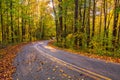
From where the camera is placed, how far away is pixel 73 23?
31.3 metres

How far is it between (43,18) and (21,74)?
56.1 m

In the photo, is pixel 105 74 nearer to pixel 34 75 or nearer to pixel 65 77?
pixel 65 77

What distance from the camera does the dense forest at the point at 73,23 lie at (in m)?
20.8

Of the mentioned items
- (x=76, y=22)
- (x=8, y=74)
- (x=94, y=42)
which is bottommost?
(x=8, y=74)

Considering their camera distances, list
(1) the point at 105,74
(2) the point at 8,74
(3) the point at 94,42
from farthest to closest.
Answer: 1. (3) the point at 94,42
2. (2) the point at 8,74
3. (1) the point at 105,74

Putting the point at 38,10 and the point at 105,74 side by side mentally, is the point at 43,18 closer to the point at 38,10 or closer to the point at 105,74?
the point at 38,10

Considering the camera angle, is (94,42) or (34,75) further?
(94,42)

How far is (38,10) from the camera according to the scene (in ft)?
211

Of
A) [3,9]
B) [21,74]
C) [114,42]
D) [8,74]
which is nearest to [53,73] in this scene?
[21,74]

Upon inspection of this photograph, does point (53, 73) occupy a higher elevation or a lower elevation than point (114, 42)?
lower

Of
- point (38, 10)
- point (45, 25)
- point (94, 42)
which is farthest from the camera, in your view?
point (45, 25)

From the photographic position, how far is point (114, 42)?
1927 cm

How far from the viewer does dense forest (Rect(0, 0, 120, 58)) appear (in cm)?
2081

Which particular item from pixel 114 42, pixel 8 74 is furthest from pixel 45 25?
pixel 8 74
